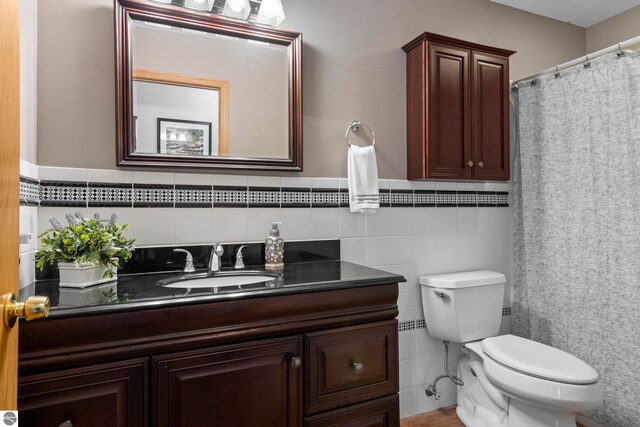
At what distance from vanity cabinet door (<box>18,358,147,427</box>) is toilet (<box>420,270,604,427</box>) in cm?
147

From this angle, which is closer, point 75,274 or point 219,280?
point 75,274

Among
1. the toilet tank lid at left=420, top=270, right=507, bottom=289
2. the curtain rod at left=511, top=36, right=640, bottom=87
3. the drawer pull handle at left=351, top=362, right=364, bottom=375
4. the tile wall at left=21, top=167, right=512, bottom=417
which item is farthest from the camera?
the toilet tank lid at left=420, top=270, right=507, bottom=289

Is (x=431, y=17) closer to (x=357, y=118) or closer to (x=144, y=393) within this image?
(x=357, y=118)

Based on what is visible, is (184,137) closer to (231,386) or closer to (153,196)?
(153,196)

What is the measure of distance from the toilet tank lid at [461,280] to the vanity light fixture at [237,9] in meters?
1.62

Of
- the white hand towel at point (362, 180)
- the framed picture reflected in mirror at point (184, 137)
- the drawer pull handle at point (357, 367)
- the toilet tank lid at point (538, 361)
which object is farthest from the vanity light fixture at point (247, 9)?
the toilet tank lid at point (538, 361)

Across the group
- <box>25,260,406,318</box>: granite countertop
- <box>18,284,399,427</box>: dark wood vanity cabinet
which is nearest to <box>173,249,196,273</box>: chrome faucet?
<box>25,260,406,318</box>: granite countertop

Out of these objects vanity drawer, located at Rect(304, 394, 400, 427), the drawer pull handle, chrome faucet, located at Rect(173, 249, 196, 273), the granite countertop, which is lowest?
vanity drawer, located at Rect(304, 394, 400, 427)

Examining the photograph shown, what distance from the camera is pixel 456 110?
198 cm

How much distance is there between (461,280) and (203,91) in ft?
5.16

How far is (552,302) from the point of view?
2.15m

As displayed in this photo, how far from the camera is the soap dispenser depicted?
1.64 metres

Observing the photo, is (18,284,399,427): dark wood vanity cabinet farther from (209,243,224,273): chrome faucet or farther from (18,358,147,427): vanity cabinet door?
(209,243,224,273): chrome faucet

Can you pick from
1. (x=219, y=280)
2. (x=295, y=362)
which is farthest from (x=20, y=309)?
(x=219, y=280)
